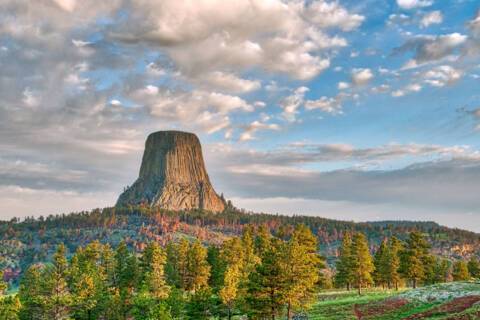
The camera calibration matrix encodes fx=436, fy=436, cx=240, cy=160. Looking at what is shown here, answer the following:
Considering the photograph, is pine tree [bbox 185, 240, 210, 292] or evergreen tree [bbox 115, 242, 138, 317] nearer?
evergreen tree [bbox 115, 242, 138, 317]

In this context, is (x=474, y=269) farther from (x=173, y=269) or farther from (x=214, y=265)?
(x=173, y=269)

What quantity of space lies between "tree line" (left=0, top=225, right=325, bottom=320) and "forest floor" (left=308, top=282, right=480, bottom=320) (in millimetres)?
4682

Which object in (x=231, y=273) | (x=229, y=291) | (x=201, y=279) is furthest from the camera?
(x=201, y=279)

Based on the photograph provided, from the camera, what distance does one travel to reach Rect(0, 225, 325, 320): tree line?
53.7 metres

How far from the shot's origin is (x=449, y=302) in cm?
5206

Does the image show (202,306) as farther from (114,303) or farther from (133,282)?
(133,282)

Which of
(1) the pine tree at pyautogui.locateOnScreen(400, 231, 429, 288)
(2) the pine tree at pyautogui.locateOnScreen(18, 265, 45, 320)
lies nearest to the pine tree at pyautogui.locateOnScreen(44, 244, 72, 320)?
(2) the pine tree at pyautogui.locateOnScreen(18, 265, 45, 320)

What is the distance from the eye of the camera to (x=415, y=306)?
56.2 metres

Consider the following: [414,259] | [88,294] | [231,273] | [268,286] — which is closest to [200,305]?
[231,273]

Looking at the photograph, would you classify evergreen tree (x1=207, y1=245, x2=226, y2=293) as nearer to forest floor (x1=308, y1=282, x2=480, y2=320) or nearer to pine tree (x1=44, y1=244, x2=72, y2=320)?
forest floor (x1=308, y1=282, x2=480, y2=320)

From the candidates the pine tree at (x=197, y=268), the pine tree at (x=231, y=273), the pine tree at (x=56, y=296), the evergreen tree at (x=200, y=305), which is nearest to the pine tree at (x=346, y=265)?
the pine tree at (x=231, y=273)

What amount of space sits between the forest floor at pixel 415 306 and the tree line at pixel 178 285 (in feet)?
15.4

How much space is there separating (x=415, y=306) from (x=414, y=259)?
40153 mm

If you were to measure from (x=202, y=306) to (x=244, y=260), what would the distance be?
30.6m
